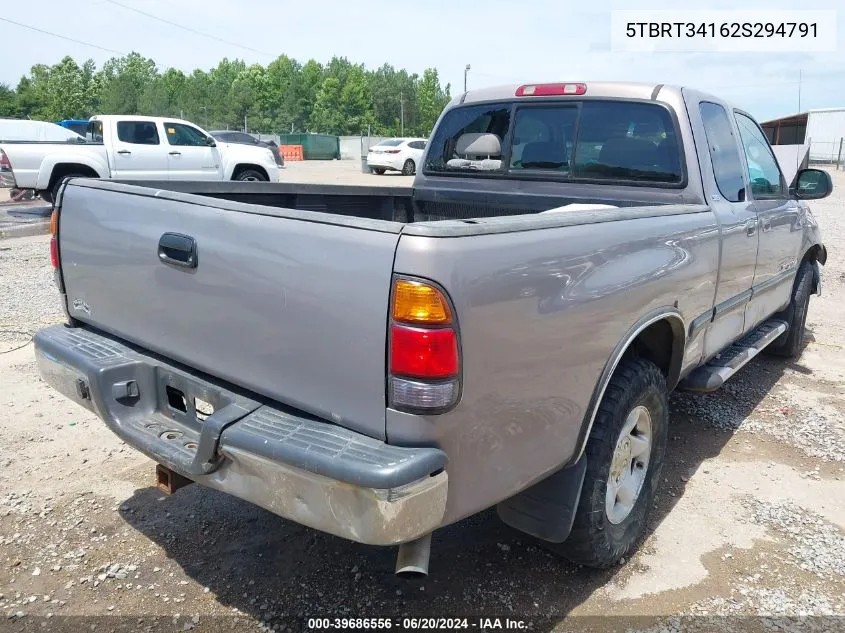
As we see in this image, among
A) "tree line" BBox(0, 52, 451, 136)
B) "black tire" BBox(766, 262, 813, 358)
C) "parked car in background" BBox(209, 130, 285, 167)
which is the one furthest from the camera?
"tree line" BBox(0, 52, 451, 136)

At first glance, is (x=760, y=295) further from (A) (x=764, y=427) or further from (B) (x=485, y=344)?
(B) (x=485, y=344)

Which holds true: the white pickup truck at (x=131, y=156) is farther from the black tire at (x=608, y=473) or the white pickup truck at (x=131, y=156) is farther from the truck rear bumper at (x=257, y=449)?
the black tire at (x=608, y=473)

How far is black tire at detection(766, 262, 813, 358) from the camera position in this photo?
550 cm

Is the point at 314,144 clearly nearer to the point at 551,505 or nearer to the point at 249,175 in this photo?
the point at 249,175

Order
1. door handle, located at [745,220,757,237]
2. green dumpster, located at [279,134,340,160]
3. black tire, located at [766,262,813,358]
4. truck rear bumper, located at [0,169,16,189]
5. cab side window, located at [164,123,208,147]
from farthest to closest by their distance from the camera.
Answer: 1. green dumpster, located at [279,134,340,160]
2. cab side window, located at [164,123,208,147]
3. truck rear bumper, located at [0,169,16,189]
4. black tire, located at [766,262,813,358]
5. door handle, located at [745,220,757,237]

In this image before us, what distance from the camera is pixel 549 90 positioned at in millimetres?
3998

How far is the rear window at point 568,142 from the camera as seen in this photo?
3.59 metres

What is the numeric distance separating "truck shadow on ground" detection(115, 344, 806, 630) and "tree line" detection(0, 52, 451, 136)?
67.1m

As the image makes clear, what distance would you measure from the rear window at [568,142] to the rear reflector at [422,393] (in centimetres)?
222

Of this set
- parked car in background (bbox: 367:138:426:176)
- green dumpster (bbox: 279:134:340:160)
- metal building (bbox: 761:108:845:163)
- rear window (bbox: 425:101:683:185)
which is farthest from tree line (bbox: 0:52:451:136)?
rear window (bbox: 425:101:683:185)

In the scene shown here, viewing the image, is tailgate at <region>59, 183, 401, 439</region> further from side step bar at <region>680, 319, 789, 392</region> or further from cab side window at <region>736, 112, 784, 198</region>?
cab side window at <region>736, 112, 784, 198</region>

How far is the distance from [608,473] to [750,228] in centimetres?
199

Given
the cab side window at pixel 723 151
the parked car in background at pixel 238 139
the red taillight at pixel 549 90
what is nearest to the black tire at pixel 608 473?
the cab side window at pixel 723 151

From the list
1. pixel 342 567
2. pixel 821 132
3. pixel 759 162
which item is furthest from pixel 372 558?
pixel 821 132
